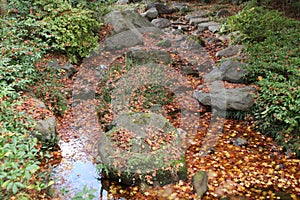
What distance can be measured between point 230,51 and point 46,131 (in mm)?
5853

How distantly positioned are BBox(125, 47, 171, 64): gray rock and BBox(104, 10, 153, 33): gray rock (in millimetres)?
1287

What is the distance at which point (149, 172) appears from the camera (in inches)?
165

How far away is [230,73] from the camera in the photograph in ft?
22.1

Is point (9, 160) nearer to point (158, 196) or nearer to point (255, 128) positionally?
point (158, 196)

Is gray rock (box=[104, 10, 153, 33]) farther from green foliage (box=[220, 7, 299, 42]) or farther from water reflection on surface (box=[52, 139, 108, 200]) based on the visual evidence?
water reflection on surface (box=[52, 139, 108, 200])

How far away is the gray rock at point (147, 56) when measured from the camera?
7.64 metres

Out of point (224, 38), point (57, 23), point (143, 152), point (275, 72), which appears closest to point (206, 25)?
point (224, 38)

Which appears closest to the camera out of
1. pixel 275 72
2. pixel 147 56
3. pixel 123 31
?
pixel 275 72

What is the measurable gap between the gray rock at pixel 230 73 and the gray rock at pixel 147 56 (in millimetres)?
1467

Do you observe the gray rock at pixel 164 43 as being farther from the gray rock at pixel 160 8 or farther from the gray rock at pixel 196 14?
the gray rock at pixel 160 8

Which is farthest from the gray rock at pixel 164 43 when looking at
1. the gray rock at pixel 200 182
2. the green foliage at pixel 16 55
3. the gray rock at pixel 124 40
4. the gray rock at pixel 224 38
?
the gray rock at pixel 200 182

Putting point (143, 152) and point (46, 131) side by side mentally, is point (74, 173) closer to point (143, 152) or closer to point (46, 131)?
point (46, 131)

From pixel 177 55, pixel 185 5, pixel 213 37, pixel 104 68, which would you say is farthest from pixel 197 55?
pixel 185 5

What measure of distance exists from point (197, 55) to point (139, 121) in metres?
4.62
